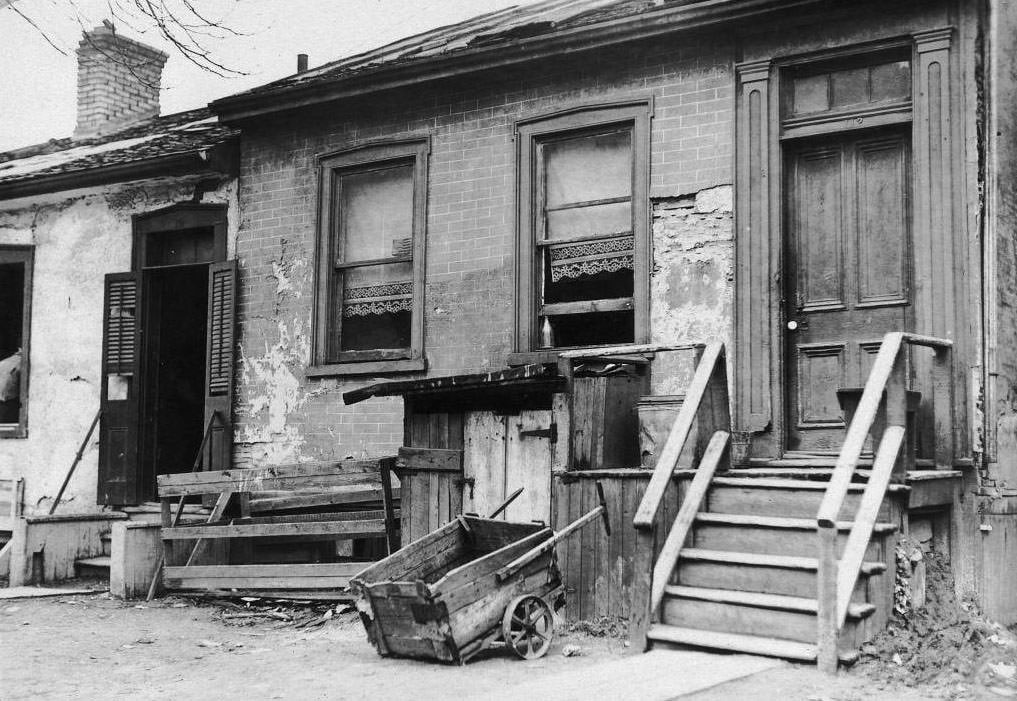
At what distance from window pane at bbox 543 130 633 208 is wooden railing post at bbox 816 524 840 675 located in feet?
14.4

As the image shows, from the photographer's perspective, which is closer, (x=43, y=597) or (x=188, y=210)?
(x=43, y=597)

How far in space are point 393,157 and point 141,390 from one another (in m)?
4.16

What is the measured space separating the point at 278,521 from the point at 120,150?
5.72m

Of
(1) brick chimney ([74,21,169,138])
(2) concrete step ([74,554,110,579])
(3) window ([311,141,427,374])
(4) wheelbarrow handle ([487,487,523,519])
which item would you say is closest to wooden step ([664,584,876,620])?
(4) wheelbarrow handle ([487,487,523,519])

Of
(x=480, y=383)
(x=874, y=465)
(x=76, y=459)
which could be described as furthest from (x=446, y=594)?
(x=76, y=459)

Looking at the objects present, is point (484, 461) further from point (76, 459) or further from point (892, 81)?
point (76, 459)

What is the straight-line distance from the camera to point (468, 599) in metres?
6.68

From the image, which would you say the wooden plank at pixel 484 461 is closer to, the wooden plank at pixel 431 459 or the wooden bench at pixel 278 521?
the wooden plank at pixel 431 459

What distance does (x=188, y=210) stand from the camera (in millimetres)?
12328

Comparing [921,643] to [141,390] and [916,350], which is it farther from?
[141,390]

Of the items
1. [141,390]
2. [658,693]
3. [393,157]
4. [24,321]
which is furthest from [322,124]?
[658,693]

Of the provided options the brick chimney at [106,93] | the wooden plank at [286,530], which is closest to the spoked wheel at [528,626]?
the wooden plank at [286,530]

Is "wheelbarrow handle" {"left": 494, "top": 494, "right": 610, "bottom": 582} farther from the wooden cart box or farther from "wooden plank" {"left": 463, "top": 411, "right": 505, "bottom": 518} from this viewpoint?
"wooden plank" {"left": 463, "top": 411, "right": 505, "bottom": 518}

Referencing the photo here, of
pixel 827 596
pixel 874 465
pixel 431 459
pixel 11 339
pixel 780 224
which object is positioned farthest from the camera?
pixel 11 339
